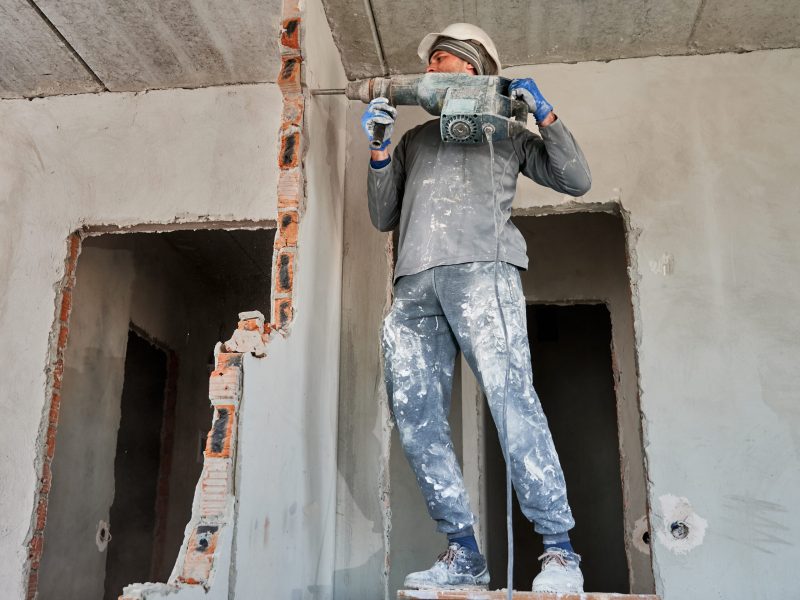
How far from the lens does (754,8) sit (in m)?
3.50

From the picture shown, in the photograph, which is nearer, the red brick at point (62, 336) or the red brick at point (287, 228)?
the red brick at point (287, 228)

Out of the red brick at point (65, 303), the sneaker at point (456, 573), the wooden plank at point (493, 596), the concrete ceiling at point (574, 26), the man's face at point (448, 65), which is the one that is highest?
the concrete ceiling at point (574, 26)

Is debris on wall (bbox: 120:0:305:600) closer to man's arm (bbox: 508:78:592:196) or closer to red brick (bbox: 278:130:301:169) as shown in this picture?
red brick (bbox: 278:130:301:169)

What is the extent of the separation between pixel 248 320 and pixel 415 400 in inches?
23.5

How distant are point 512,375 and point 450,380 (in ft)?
0.87

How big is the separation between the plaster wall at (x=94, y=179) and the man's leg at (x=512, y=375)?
1329 millimetres

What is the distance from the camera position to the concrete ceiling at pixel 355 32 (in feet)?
11.5

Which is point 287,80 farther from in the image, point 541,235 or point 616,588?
point 616,588

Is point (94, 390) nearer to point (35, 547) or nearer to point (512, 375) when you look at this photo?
point (35, 547)

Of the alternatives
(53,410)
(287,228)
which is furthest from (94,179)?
(287,228)

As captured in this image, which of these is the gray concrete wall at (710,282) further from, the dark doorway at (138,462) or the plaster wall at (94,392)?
the dark doorway at (138,462)

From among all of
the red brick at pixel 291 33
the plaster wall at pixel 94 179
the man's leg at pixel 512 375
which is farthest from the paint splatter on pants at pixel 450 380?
the plaster wall at pixel 94 179

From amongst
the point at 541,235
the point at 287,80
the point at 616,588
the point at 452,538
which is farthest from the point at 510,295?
the point at 616,588

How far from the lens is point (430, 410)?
282 cm
